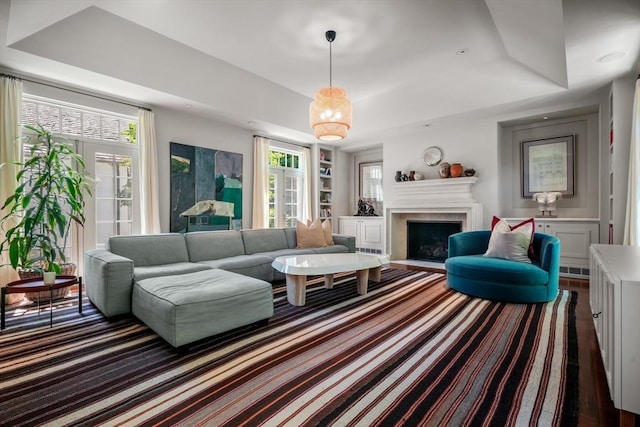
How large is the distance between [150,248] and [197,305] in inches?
67.8

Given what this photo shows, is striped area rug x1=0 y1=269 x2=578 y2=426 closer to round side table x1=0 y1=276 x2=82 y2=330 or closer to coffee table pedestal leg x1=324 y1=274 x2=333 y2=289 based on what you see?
round side table x1=0 y1=276 x2=82 y2=330

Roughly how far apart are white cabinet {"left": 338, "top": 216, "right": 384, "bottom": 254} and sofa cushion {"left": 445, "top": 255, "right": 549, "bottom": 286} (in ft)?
9.30

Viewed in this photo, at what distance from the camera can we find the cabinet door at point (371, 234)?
6.43m

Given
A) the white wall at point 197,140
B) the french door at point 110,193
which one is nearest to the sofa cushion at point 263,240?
the white wall at point 197,140

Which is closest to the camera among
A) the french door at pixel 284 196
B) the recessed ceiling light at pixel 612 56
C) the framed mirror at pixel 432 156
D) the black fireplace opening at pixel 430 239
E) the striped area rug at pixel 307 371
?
the striped area rug at pixel 307 371

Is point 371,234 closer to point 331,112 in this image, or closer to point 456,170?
point 456,170

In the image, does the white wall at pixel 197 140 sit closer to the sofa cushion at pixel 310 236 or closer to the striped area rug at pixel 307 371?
the sofa cushion at pixel 310 236

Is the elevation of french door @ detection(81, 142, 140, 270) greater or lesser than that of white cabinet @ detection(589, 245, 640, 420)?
greater

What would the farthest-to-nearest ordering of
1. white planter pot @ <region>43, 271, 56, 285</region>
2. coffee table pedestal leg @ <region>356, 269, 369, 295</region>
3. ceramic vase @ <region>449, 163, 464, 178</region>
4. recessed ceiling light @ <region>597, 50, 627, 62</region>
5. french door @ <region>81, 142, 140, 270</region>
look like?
ceramic vase @ <region>449, 163, 464, 178</region> → french door @ <region>81, 142, 140, 270</region> → coffee table pedestal leg @ <region>356, 269, 369, 295</region> → recessed ceiling light @ <region>597, 50, 627, 62</region> → white planter pot @ <region>43, 271, 56, 285</region>

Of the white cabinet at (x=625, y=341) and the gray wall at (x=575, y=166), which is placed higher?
the gray wall at (x=575, y=166)

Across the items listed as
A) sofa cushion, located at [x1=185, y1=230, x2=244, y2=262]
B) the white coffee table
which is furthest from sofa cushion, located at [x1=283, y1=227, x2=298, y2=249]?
the white coffee table

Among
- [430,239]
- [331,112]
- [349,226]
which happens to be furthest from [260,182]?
[430,239]

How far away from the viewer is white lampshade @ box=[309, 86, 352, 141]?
127 inches

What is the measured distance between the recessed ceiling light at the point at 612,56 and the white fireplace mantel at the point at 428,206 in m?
2.17
